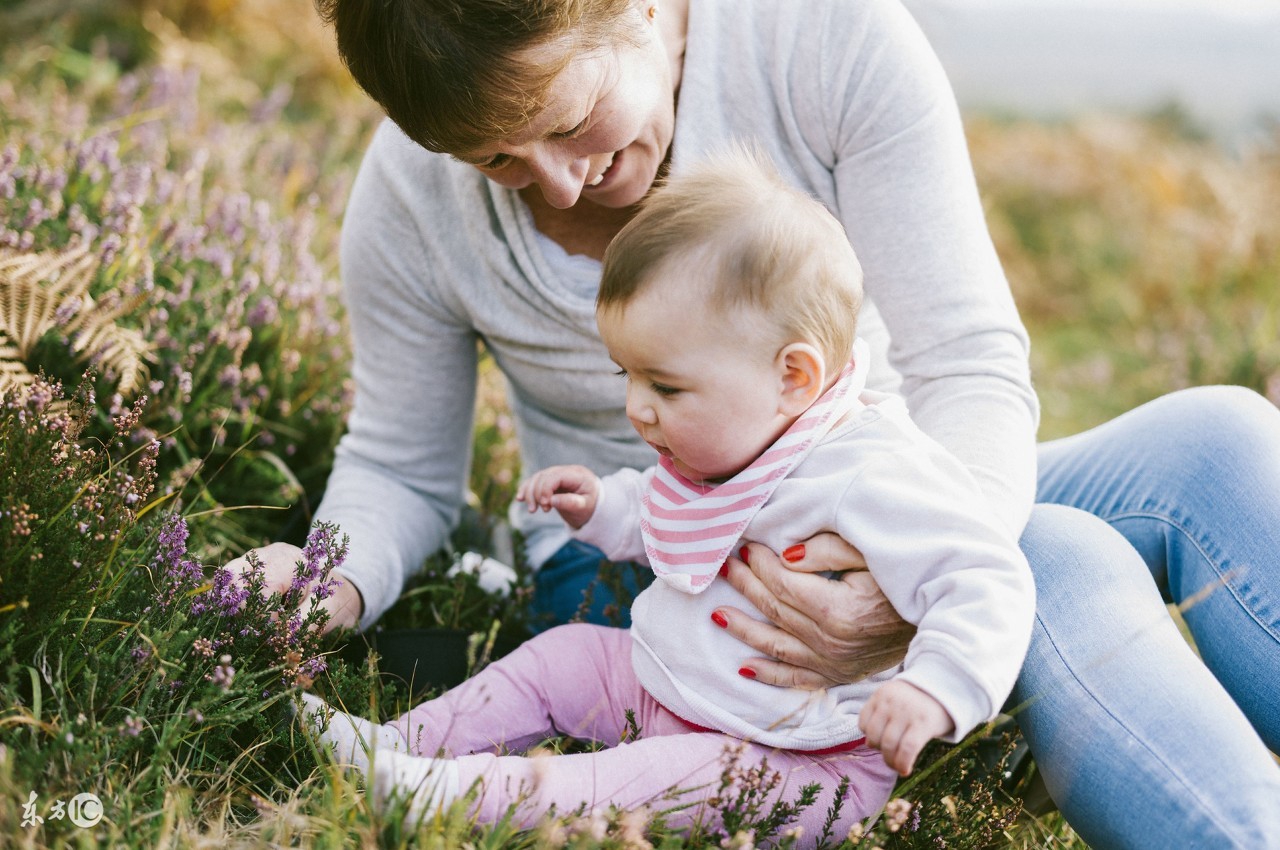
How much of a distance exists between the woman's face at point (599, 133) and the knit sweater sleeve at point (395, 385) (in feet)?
1.51

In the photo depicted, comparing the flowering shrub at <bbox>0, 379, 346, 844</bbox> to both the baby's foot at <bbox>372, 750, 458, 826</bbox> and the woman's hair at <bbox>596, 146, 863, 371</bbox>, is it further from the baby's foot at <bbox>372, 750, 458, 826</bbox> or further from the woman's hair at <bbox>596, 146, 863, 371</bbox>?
the woman's hair at <bbox>596, 146, 863, 371</bbox>

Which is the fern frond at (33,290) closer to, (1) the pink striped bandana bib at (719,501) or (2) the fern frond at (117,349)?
(2) the fern frond at (117,349)

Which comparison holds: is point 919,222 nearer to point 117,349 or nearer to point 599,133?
point 599,133

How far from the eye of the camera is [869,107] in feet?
7.09

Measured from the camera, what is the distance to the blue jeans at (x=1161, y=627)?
1624 millimetres

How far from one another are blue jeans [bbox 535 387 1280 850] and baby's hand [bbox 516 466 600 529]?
44 cm

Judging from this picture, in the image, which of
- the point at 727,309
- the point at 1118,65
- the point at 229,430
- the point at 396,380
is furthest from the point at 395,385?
the point at 1118,65

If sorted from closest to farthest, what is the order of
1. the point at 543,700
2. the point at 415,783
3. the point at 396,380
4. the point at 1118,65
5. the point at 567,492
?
the point at 415,783, the point at 543,700, the point at 567,492, the point at 396,380, the point at 1118,65

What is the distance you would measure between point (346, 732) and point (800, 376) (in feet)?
3.19

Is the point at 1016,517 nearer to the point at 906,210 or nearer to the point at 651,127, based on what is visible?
the point at 906,210

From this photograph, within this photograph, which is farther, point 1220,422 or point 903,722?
point 1220,422

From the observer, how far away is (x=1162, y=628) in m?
1.83

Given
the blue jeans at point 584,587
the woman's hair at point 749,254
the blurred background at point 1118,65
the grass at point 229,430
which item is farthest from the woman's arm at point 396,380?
the blurred background at point 1118,65

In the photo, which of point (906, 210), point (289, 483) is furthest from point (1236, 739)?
point (289, 483)
